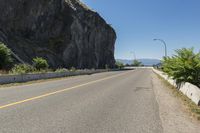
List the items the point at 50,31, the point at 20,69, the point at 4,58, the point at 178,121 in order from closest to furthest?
1. the point at 178,121
2. the point at 20,69
3. the point at 4,58
4. the point at 50,31

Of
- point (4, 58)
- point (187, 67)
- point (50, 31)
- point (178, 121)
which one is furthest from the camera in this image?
point (50, 31)

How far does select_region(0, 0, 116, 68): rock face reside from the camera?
58469 millimetres

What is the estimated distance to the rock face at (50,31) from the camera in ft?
192

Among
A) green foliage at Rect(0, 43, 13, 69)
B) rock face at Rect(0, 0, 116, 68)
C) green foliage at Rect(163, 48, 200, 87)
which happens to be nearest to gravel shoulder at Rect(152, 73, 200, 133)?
green foliage at Rect(163, 48, 200, 87)

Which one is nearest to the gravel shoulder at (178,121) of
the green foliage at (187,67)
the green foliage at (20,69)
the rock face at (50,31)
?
the green foliage at (187,67)

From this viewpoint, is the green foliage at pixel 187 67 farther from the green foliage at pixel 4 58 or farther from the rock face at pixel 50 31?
the rock face at pixel 50 31

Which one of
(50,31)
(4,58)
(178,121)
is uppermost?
(50,31)

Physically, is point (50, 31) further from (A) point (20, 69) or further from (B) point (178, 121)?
(B) point (178, 121)

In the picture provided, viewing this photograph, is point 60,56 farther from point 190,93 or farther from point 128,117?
point 128,117

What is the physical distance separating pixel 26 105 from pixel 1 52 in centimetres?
2897

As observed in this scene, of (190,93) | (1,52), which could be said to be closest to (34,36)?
(1,52)

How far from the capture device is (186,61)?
19.2m

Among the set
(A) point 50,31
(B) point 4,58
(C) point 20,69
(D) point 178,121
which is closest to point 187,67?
(D) point 178,121

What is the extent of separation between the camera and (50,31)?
224 ft
